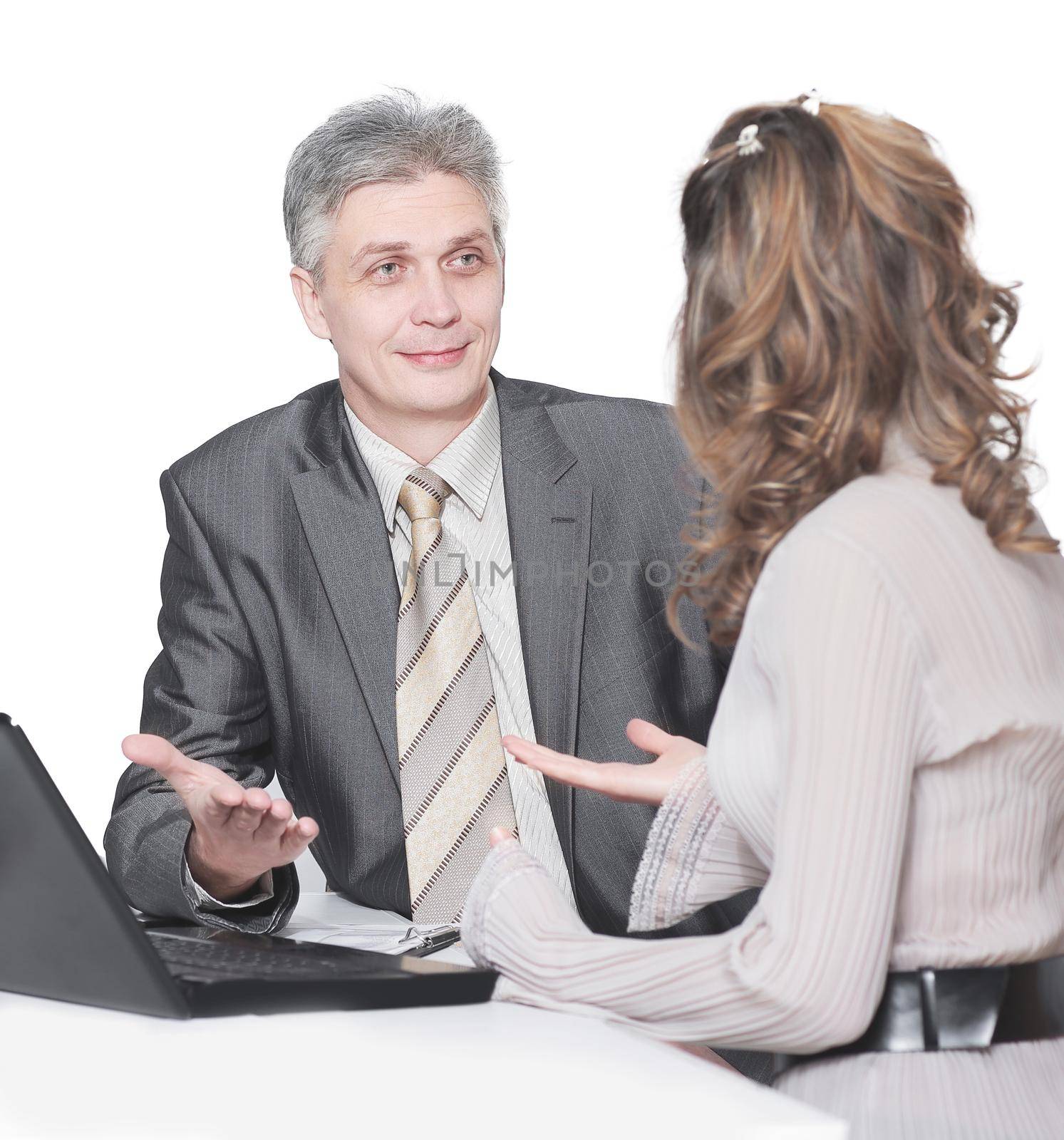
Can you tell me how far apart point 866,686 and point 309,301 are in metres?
1.43

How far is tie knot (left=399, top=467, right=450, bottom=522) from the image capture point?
2102 millimetres

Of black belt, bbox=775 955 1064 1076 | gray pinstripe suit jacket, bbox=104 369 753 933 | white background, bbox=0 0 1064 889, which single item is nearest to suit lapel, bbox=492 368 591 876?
gray pinstripe suit jacket, bbox=104 369 753 933

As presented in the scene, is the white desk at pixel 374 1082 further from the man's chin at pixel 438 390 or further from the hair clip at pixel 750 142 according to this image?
the man's chin at pixel 438 390

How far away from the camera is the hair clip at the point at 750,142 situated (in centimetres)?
119

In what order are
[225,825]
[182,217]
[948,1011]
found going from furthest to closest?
[182,217]
[225,825]
[948,1011]

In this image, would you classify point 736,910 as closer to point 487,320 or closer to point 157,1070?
point 487,320

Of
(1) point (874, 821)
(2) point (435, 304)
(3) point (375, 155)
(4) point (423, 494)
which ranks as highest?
(3) point (375, 155)

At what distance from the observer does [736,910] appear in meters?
1.98

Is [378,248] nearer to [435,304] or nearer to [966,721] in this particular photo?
[435,304]

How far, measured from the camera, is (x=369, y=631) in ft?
6.72

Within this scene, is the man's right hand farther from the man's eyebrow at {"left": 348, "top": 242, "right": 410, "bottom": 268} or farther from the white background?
the white background

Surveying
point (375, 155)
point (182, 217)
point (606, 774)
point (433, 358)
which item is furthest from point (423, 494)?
point (182, 217)

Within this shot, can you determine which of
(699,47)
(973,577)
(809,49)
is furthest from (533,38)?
(973,577)

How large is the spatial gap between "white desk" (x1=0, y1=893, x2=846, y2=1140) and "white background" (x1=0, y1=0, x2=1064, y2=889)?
2227 millimetres
